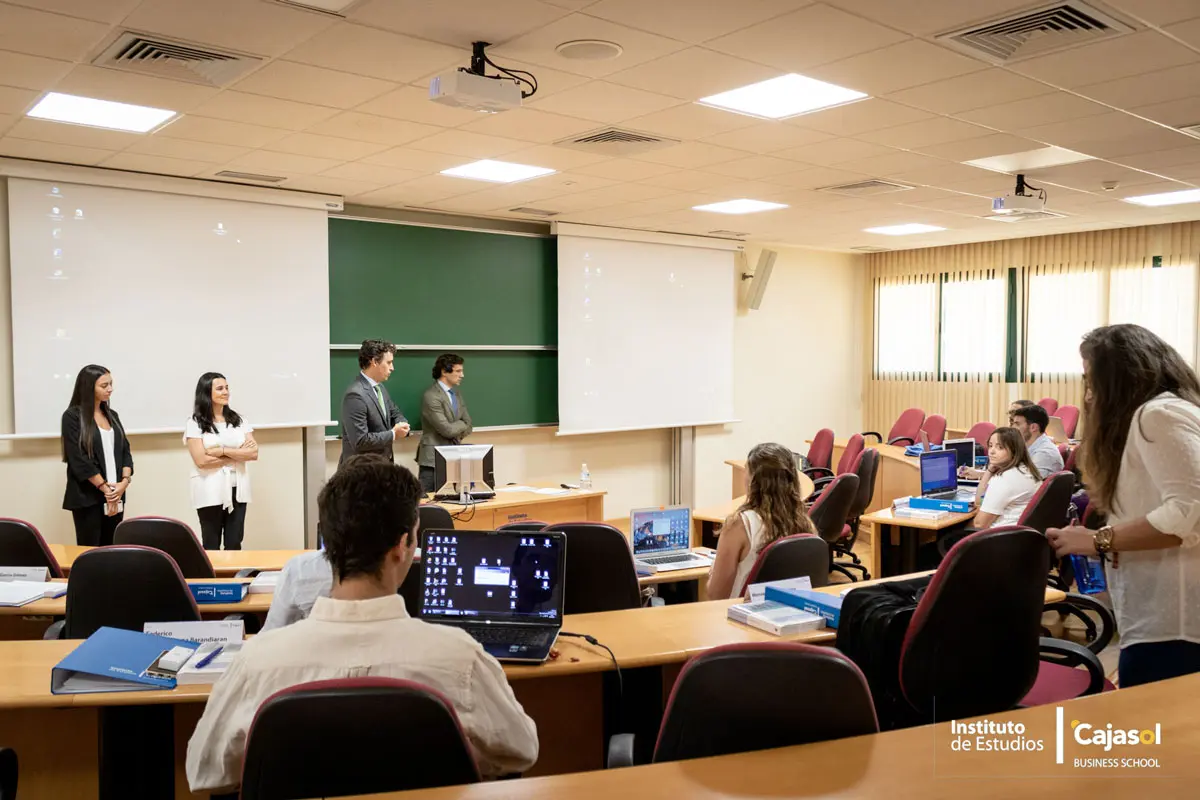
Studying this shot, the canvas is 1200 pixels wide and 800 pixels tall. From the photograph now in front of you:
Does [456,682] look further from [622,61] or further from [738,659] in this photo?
[622,61]

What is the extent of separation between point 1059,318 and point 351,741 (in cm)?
1010

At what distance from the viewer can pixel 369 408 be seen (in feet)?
19.4

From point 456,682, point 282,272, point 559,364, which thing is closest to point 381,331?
point 282,272

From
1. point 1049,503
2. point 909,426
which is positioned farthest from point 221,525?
point 909,426

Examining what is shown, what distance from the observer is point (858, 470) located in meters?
6.44

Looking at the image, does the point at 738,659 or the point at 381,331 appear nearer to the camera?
the point at 738,659

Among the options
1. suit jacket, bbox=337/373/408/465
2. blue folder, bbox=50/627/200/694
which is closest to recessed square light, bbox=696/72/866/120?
suit jacket, bbox=337/373/408/465

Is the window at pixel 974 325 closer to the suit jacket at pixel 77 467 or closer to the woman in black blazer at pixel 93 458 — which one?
the woman in black blazer at pixel 93 458

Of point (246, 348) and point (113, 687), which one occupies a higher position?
point (246, 348)

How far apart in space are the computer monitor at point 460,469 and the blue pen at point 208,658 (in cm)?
322

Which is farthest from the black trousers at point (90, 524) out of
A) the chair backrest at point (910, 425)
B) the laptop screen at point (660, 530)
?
the chair backrest at point (910, 425)

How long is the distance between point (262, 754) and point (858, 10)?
3.05 meters

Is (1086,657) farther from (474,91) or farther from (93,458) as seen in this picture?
(93,458)

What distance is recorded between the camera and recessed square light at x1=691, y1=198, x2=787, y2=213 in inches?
289
